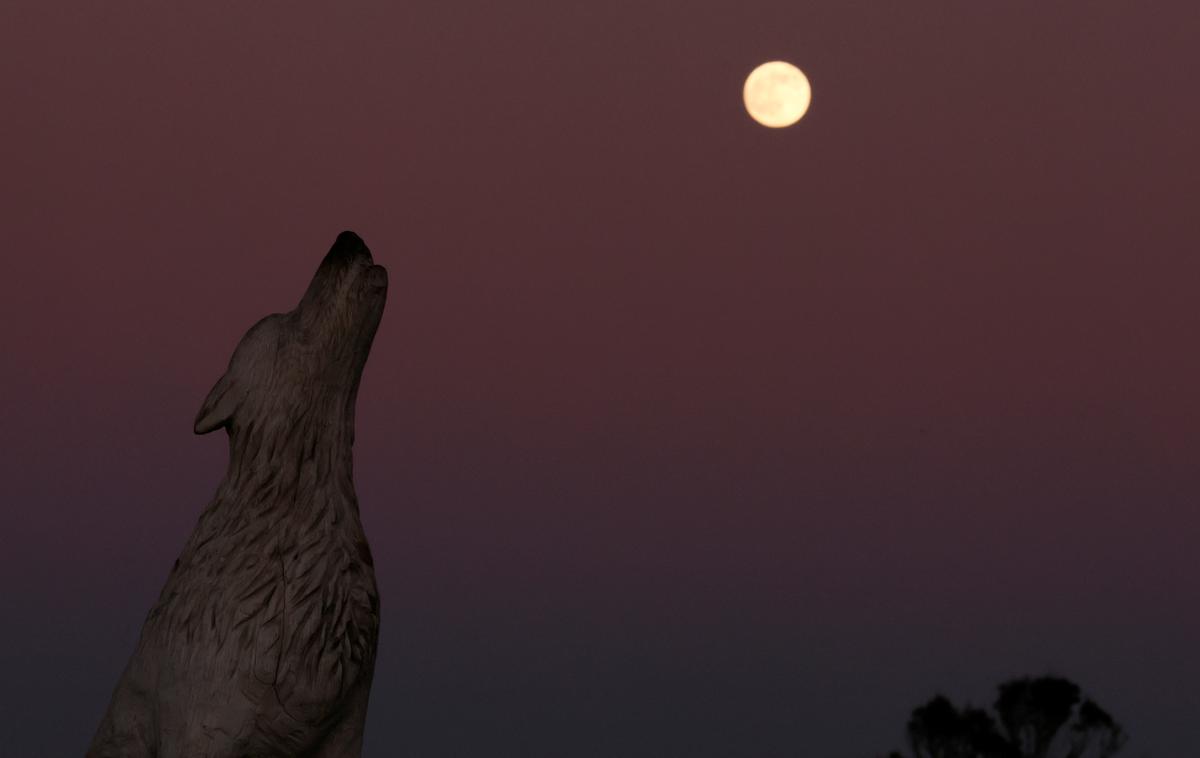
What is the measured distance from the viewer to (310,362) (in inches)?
234

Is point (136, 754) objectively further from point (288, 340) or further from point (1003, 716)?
point (1003, 716)

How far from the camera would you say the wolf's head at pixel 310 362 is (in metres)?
5.94

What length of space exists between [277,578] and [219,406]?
2.04 feet


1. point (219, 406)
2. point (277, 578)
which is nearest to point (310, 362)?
point (219, 406)

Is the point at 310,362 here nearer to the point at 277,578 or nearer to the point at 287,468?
the point at 287,468

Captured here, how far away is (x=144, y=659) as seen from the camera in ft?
19.2

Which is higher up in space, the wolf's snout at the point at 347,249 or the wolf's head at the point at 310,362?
the wolf's snout at the point at 347,249

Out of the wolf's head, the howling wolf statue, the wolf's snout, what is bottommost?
the howling wolf statue

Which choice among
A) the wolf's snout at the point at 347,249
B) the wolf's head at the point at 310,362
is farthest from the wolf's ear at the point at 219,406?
the wolf's snout at the point at 347,249

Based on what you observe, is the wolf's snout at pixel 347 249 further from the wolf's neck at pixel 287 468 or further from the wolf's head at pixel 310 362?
the wolf's neck at pixel 287 468

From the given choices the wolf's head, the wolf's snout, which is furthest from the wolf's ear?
the wolf's snout

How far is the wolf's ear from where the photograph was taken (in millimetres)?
5969

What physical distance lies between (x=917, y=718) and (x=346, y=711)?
31.0 m

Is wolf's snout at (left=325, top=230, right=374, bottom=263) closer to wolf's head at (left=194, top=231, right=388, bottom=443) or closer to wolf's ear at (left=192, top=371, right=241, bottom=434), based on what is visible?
wolf's head at (left=194, top=231, right=388, bottom=443)
